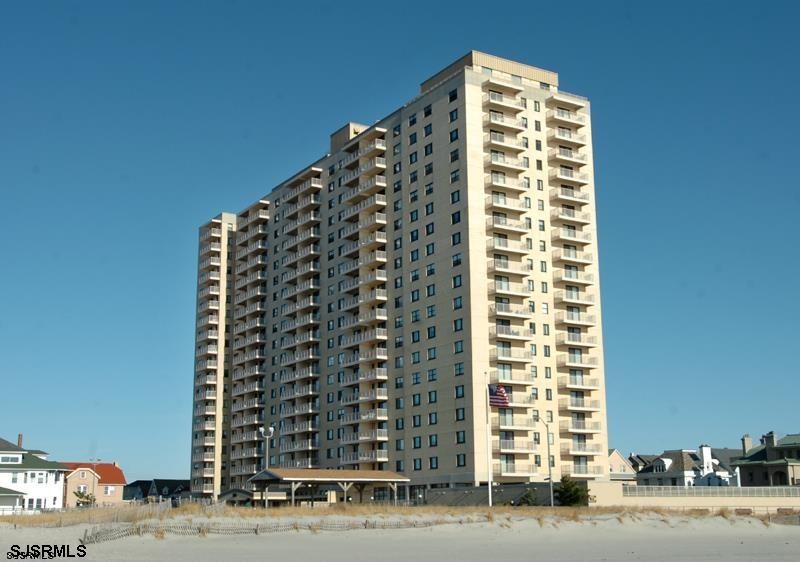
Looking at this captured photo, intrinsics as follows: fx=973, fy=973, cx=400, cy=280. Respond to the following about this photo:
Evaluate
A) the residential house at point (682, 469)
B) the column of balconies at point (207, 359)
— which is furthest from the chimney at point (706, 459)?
the column of balconies at point (207, 359)

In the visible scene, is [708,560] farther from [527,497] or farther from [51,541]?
[527,497]

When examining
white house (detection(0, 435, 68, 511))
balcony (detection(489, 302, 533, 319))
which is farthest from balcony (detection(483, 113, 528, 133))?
white house (detection(0, 435, 68, 511))

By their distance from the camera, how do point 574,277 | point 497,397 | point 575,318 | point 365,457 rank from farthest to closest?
point 574,277
point 365,457
point 575,318
point 497,397

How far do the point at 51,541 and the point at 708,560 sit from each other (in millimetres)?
31211

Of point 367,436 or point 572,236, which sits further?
point 572,236

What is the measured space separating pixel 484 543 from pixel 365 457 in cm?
5998

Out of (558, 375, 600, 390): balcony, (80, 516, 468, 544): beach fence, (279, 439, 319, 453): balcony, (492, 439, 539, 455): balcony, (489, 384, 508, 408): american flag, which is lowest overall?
(80, 516, 468, 544): beach fence

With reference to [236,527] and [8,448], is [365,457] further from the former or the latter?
[236,527]

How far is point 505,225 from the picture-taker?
105938 millimetres

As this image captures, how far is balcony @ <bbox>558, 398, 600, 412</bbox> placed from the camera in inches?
4190

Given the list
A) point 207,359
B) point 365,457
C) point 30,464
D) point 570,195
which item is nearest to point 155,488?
point 207,359

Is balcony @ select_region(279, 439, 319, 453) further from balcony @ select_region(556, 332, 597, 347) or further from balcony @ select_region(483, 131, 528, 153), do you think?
balcony @ select_region(483, 131, 528, 153)

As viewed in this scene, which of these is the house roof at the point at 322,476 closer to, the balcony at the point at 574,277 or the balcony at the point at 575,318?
the balcony at the point at 575,318

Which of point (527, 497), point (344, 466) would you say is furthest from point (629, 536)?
point (344, 466)
